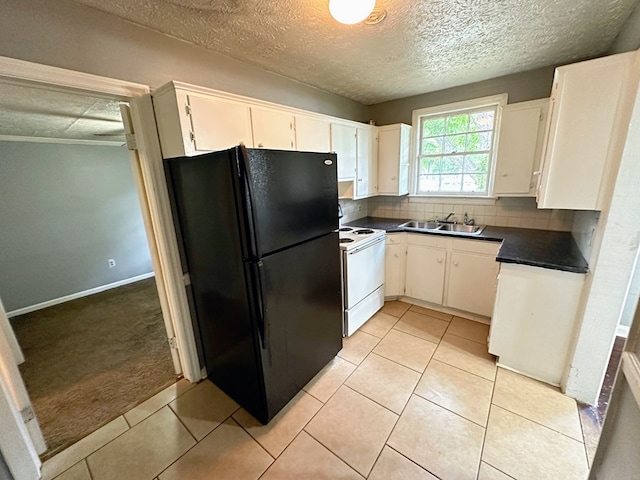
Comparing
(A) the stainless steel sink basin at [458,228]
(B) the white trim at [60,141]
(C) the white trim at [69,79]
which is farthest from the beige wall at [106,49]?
(B) the white trim at [60,141]

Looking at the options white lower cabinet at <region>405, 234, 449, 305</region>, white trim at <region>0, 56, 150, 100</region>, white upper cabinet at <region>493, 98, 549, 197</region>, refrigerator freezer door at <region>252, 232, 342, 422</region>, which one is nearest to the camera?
white trim at <region>0, 56, 150, 100</region>

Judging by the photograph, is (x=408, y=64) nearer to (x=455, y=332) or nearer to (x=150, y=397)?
(x=455, y=332)

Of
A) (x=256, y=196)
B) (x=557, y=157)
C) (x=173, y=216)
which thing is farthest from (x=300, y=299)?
(x=557, y=157)

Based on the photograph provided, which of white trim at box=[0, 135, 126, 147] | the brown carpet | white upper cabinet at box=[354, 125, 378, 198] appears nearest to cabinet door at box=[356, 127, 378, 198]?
white upper cabinet at box=[354, 125, 378, 198]

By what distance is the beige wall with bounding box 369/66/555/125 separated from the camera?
247 centimetres

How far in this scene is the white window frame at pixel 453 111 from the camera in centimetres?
273

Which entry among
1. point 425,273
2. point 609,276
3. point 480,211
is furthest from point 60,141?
point 609,276

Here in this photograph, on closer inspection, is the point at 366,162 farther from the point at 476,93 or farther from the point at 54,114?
the point at 54,114

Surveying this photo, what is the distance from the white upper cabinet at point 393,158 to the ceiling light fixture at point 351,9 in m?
2.02

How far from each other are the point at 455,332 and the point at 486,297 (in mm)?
463

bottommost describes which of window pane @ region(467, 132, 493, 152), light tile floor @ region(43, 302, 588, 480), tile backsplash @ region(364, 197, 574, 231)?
light tile floor @ region(43, 302, 588, 480)

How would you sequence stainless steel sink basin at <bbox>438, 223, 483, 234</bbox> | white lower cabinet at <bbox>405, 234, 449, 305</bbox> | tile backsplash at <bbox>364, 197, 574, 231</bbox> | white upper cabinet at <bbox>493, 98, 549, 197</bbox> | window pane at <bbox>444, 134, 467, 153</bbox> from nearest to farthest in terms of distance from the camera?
1. white upper cabinet at <bbox>493, 98, 549, 197</bbox>
2. tile backsplash at <bbox>364, 197, 574, 231</bbox>
3. white lower cabinet at <bbox>405, 234, 449, 305</bbox>
4. stainless steel sink basin at <bbox>438, 223, 483, 234</bbox>
5. window pane at <bbox>444, 134, 467, 153</bbox>

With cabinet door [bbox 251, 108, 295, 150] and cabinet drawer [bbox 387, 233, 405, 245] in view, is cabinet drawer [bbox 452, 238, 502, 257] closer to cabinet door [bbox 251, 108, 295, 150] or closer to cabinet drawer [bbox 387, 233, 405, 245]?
cabinet drawer [bbox 387, 233, 405, 245]

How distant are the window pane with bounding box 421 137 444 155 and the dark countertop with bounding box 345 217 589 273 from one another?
3.66ft
